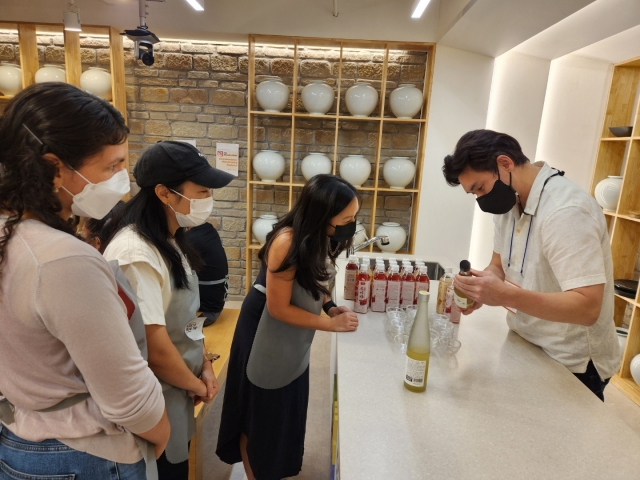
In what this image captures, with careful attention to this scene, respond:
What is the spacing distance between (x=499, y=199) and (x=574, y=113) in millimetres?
2633

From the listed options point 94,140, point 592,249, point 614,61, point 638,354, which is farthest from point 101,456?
point 614,61

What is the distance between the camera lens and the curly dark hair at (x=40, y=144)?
27.6 inches

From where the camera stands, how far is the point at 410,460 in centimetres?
90

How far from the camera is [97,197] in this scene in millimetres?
845

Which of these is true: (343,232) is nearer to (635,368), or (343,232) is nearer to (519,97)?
(635,368)

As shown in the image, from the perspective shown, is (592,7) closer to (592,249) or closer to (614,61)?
(614,61)

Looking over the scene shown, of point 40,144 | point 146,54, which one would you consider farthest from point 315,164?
point 40,144

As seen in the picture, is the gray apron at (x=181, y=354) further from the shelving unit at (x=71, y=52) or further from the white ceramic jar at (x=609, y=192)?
the white ceramic jar at (x=609, y=192)

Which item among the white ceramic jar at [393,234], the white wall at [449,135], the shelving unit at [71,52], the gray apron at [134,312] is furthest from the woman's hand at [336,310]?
the shelving unit at [71,52]

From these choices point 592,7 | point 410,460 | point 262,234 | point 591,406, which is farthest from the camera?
point 262,234

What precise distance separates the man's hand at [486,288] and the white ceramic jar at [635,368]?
2.22 m

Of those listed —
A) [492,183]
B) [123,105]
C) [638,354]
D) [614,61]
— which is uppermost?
[614,61]

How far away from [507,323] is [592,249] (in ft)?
1.78

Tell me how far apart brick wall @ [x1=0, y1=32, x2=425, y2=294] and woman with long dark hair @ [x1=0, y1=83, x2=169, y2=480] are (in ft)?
10.4
